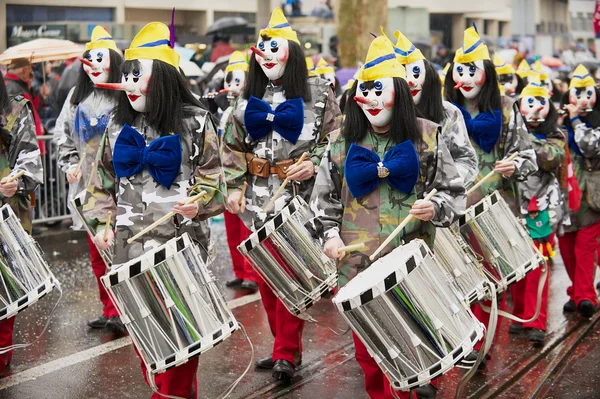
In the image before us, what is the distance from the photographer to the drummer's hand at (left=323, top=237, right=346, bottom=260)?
17.4 feet

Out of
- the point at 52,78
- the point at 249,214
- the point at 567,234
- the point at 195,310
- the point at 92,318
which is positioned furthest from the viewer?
the point at 52,78

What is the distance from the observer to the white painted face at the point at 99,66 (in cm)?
779

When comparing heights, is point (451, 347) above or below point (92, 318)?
above

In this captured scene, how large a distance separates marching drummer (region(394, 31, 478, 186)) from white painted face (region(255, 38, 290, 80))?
0.78 meters

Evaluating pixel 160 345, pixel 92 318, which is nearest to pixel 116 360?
pixel 92 318

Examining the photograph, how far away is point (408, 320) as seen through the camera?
15.5ft

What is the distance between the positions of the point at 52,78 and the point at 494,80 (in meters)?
9.44

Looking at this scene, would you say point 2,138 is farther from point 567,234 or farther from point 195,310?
point 567,234

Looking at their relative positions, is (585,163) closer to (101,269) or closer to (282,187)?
(282,187)

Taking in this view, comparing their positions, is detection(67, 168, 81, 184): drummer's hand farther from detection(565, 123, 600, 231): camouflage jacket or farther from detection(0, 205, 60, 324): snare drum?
detection(565, 123, 600, 231): camouflage jacket

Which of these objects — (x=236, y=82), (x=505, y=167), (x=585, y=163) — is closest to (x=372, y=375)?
(x=505, y=167)

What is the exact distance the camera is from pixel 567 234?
926 cm

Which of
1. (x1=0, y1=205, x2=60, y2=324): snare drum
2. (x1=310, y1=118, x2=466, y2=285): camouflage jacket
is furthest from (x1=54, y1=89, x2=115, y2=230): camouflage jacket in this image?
(x1=310, y1=118, x2=466, y2=285): camouflage jacket

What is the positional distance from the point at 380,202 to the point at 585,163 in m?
4.43
